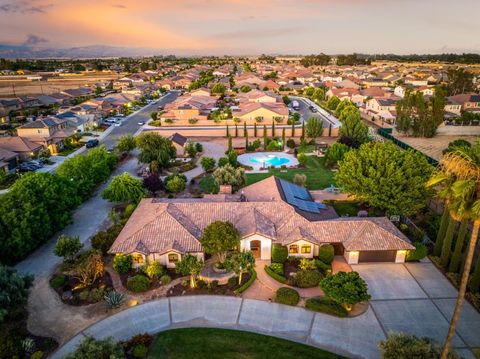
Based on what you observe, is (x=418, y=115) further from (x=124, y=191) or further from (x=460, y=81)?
(x=124, y=191)

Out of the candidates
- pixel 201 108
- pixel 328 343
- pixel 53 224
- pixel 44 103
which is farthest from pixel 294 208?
pixel 44 103

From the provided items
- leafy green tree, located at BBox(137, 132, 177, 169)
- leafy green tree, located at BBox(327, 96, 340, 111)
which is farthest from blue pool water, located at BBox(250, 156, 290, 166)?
leafy green tree, located at BBox(327, 96, 340, 111)

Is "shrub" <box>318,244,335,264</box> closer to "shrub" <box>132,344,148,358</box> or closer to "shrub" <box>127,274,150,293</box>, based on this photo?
"shrub" <box>127,274,150,293</box>

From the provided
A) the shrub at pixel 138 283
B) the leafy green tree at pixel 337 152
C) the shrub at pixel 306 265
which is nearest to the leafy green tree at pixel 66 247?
the shrub at pixel 138 283

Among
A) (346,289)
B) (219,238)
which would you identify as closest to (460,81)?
(346,289)

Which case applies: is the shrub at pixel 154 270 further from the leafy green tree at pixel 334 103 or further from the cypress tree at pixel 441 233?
the leafy green tree at pixel 334 103

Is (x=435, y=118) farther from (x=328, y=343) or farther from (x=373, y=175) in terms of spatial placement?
(x=328, y=343)
